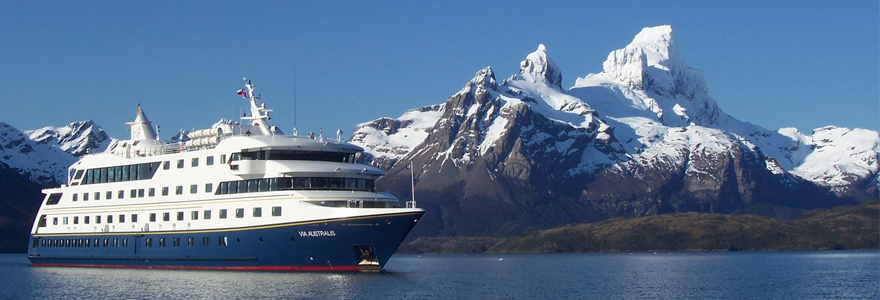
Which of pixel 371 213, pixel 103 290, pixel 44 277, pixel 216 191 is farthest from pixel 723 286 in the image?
pixel 44 277

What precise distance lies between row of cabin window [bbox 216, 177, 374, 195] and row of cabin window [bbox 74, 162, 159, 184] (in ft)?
32.9

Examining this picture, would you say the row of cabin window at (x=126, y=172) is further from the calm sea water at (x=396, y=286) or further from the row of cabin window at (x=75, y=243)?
the calm sea water at (x=396, y=286)

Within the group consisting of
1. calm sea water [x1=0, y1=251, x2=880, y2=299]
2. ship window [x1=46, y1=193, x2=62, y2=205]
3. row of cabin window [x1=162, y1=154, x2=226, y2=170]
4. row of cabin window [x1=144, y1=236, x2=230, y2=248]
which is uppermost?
row of cabin window [x1=162, y1=154, x2=226, y2=170]

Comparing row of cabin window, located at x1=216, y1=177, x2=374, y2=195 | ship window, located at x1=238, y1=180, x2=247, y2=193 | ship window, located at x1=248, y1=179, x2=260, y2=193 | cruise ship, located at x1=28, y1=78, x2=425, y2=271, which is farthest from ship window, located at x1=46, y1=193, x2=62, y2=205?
ship window, located at x1=248, y1=179, x2=260, y2=193

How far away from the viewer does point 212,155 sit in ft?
312

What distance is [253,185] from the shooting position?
91.3 m

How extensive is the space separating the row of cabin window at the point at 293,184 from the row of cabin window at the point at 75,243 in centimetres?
1417

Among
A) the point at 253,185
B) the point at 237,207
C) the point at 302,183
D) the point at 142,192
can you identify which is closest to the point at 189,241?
the point at 237,207

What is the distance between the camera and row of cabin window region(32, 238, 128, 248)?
101688 mm

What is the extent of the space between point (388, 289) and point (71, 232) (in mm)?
41304

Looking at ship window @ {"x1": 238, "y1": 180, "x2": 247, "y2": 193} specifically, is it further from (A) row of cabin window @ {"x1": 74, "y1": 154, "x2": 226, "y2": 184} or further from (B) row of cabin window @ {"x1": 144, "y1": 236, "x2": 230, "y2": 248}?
(B) row of cabin window @ {"x1": 144, "y1": 236, "x2": 230, "y2": 248}

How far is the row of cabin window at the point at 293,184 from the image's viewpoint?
8969cm

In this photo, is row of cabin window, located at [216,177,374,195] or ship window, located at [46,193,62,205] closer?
Answer: row of cabin window, located at [216,177,374,195]

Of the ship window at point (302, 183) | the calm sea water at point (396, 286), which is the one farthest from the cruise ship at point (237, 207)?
the calm sea water at point (396, 286)
